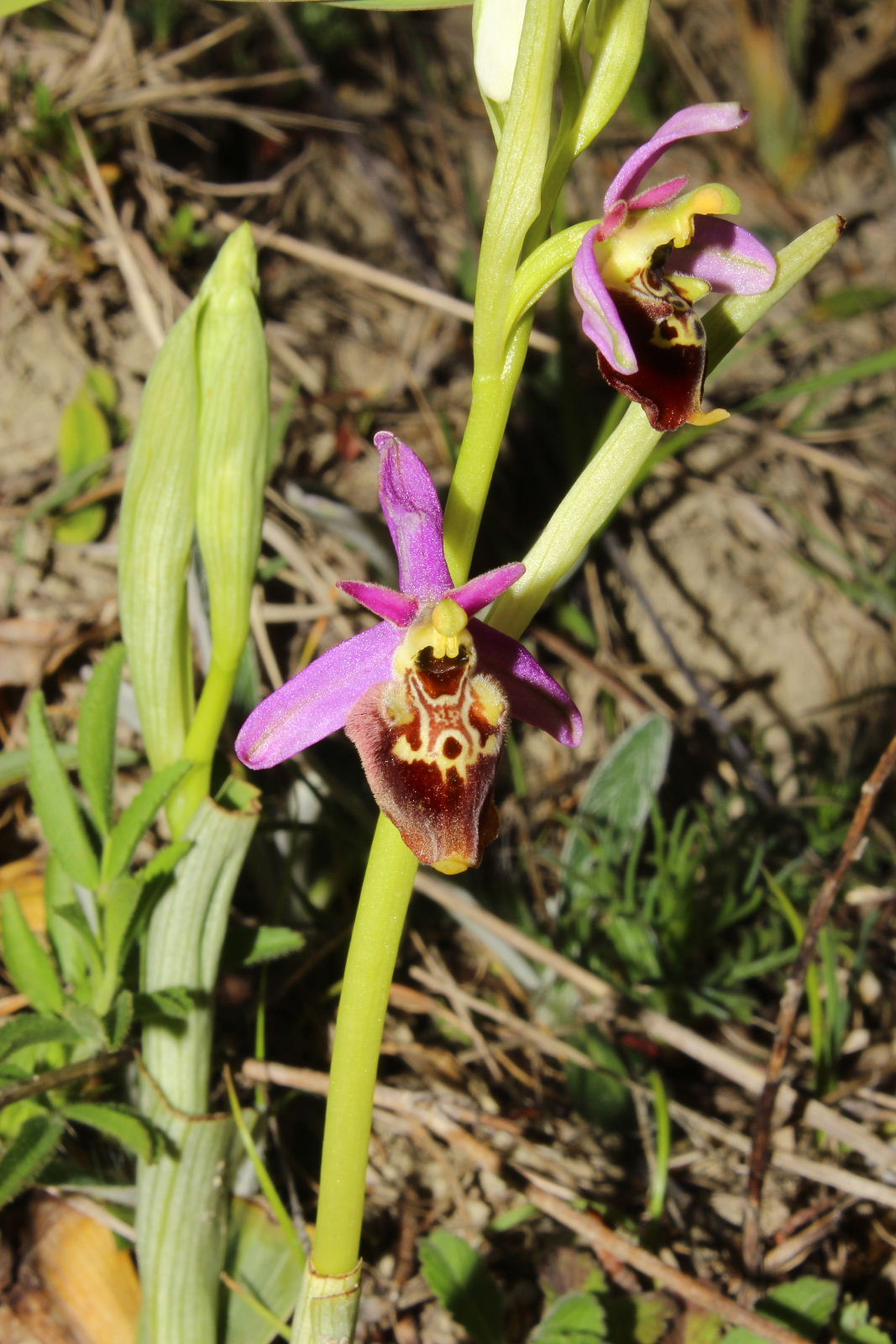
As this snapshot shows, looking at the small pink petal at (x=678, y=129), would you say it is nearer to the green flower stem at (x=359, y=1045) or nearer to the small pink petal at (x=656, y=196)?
the small pink petal at (x=656, y=196)

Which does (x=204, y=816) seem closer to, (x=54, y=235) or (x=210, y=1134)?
(x=210, y=1134)

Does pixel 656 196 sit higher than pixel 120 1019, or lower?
higher

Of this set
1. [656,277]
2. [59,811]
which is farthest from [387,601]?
[59,811]

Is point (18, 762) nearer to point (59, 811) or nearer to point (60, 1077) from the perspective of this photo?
point (59, 811)

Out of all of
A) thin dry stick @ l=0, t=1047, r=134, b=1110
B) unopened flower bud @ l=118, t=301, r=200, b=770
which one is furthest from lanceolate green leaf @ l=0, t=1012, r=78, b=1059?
unopened flower bud @ l=118, t=301, r=200, b=770

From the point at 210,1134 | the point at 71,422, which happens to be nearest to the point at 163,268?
the point at 71,422

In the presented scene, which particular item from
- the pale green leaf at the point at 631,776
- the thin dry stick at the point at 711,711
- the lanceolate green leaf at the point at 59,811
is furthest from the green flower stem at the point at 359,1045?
the thin dry stick at the point at 711,711
